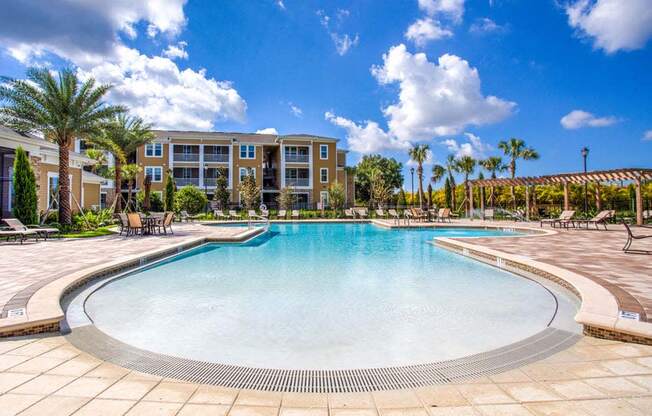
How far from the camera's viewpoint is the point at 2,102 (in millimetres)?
14367

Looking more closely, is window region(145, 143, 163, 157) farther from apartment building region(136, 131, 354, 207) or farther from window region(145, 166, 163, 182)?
window region(145, 166, 163, 182)

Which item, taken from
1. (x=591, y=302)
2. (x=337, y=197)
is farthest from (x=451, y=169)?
(x=591, y=302)

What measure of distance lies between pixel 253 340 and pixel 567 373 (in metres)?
2.90

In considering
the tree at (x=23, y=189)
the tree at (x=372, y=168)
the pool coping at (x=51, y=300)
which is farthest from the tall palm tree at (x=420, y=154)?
the pool coping at (x=51, y=300)

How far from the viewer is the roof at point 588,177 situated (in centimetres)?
1697

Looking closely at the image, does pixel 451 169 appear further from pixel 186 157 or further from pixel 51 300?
pixel 51 300

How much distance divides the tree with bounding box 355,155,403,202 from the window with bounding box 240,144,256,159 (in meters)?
14.2

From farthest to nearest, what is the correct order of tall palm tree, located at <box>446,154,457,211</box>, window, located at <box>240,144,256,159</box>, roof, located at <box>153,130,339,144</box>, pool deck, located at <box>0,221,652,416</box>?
1. tall palm tree, located at <box>446,154,457,211</box>
2. window, located at <box>240,144,256,159</box>
3. roof, located at <box>153,130,339,144</box>
4. pool deck, located at <box>0,221,652,416</box>

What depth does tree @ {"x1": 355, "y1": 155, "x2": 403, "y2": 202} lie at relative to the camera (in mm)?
45188

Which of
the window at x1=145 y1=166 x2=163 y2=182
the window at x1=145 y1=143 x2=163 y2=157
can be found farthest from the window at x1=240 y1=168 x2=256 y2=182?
the window at x1=145 y1=143 x2=163 y2=157

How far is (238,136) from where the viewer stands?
3653 centimetres

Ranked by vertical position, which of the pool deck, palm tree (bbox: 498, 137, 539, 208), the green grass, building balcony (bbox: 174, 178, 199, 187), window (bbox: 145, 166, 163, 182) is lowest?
the pool deck

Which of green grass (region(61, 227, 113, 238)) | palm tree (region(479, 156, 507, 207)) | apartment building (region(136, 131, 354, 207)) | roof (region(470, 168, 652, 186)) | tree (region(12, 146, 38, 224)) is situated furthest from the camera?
palm tree (region(479, 156, 507, 207))

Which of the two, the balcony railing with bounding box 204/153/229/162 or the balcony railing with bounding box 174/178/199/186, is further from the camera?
the balcony railing with bounding box 204/153/229/162
